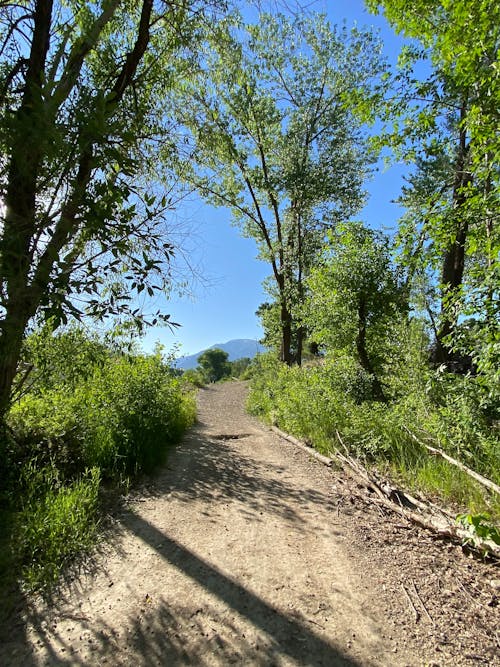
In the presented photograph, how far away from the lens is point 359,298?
22.6ft

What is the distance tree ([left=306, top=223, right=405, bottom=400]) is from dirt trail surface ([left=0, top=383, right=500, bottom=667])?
3667 mm

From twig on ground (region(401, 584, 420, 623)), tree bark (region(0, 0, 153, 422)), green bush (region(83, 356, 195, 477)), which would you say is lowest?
twig on ground (region(401, 584, 420, 623))

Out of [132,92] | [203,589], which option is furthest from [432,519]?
[132,92]

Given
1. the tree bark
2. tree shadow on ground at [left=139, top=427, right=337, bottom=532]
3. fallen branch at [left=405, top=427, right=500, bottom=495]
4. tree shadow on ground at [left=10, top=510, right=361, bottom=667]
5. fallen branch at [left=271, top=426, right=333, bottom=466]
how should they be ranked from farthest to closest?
1. fallen branch at [left=271, top=426, right=333, bottom=466]
2. tree shadow on ground at [left=139, top=427, right=337, bottom=532]
3. fallen branch at [left=405, top=427, right=500, bottom=495]
4. tree shadow on ground at [left=10, top=510, right=361, bottom=667]
5. the tree bark

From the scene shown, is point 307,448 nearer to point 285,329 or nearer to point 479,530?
point 479,530

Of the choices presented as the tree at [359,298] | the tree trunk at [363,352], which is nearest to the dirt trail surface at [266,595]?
the tree trunk at [363,352]

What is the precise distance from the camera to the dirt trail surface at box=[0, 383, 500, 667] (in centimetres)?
200

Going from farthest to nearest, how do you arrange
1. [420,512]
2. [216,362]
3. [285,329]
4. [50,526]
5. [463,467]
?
[216,362], [285,329], [463,467], [420,512], [50,526]

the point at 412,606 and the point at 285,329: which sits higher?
the point at 285,329

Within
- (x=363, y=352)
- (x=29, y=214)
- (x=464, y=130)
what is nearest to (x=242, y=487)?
(x=363, y=352)

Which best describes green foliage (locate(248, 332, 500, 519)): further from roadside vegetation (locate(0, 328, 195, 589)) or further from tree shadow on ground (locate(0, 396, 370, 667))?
roadside vegetation (locate(0, 328, 195, 589))

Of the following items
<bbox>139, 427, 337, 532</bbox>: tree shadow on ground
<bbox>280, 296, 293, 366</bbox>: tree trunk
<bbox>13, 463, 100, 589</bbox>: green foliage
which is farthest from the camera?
<bbox>280, 296, 293, 366</bbox>: tree trunk

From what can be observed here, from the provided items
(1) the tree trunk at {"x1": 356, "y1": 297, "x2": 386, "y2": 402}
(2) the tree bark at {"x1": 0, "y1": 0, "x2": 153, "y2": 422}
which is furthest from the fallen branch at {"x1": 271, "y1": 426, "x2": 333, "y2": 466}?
(2) the tree bark at {"x1": 0, "y1": 0, "x2": 153, "y2": 422}

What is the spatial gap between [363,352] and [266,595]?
5317 mm
